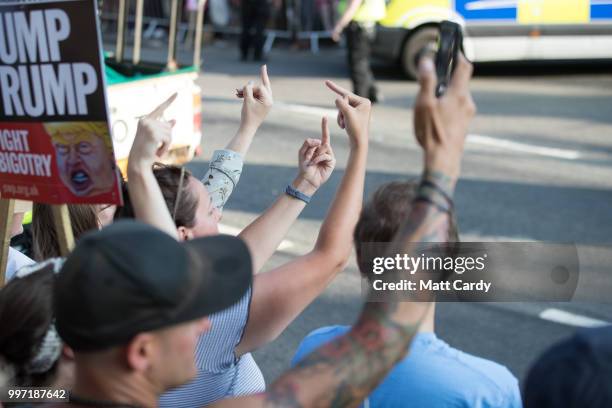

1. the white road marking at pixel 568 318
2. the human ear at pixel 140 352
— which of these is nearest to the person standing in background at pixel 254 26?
the white road marking at pixel 568 318

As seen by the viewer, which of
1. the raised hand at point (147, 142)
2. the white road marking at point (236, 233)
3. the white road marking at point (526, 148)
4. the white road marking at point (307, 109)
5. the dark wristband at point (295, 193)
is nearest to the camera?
the raised hand at point (147, 142)

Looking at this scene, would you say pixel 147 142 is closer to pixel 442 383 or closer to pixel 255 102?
pixel 255 102

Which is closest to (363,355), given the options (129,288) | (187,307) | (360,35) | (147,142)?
(187,307)

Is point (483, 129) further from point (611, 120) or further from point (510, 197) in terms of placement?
point (510, 197)

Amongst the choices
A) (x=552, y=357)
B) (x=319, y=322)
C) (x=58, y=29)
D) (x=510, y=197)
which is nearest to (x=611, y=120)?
(x=510, y=197)

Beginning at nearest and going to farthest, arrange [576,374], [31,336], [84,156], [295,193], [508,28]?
[576,374], [31,336], [84,156], [295,193], [508,28]

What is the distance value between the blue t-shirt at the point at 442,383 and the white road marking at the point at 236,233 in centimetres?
421

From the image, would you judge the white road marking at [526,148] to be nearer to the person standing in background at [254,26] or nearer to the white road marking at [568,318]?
the white road marking at [568,318]

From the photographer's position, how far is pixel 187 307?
1.59 metres

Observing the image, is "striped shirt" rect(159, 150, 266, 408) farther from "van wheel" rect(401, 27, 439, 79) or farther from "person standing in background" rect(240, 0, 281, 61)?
"person standing in background" rect(240, 0, 281, 61)

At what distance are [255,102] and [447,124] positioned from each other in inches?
Result: 54.6

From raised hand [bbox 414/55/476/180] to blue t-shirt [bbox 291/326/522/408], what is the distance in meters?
0.50

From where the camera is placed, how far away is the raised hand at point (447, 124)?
65.9 inches

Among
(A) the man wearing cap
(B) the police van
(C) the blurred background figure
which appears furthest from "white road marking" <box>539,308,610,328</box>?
(C) the blurred background figure
